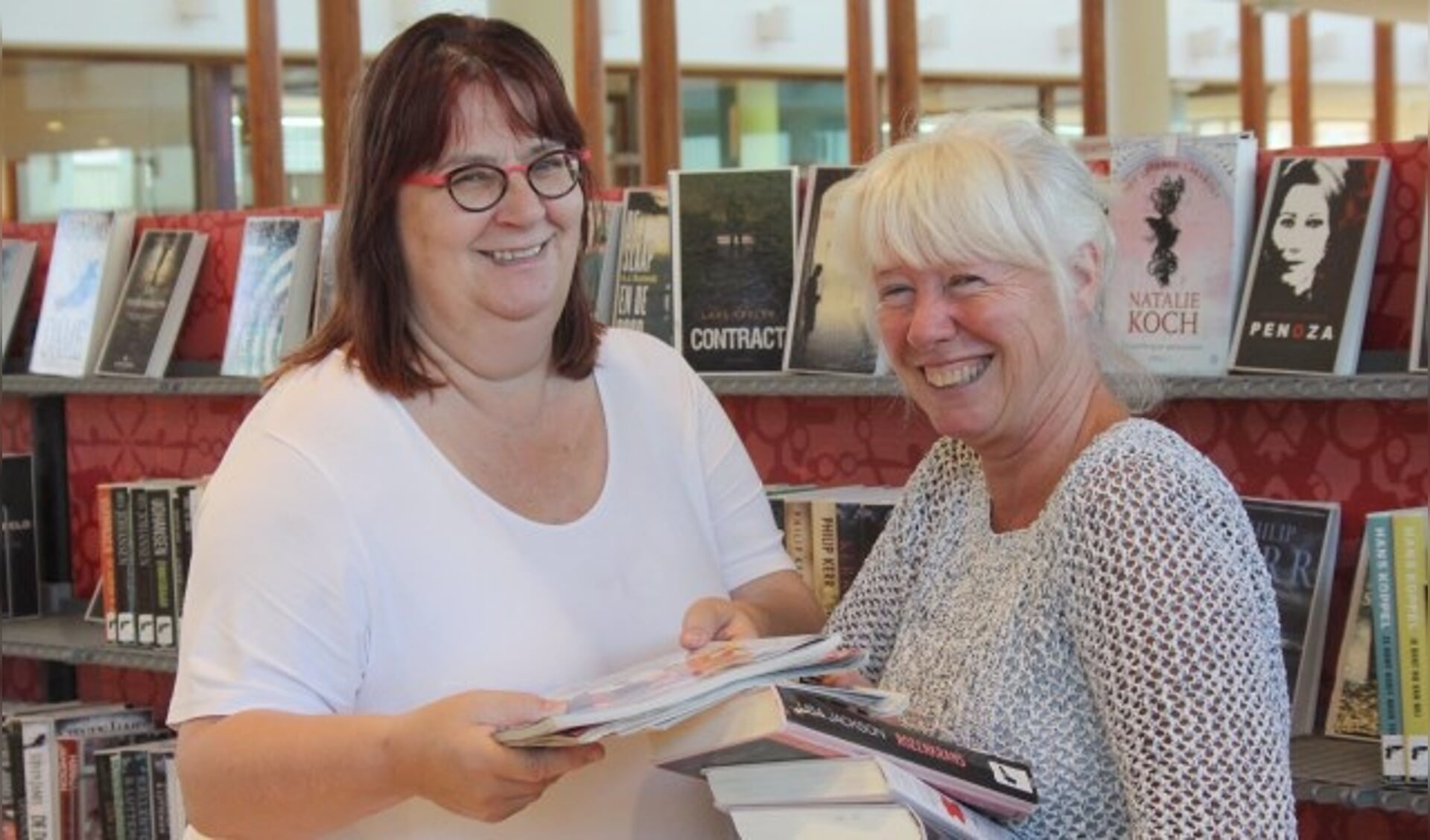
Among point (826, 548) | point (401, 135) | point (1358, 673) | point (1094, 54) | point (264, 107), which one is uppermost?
point (1094, 54)

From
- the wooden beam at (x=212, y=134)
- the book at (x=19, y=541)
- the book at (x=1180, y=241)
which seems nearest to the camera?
the book at (x=1180, y=241)

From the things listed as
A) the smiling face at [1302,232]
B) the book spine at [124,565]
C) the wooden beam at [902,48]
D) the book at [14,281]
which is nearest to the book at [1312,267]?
the smiling face at [1302,232]

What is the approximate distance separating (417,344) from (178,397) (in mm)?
3176

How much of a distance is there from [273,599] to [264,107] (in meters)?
5.18

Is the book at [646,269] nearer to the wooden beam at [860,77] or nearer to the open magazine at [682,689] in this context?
the open magazine at [682,689]

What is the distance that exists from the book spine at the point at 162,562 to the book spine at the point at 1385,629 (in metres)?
2.60

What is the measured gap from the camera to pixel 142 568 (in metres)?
4.64

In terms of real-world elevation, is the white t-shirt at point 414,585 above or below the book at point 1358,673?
above

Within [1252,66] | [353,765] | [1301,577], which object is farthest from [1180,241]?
[1252,66]

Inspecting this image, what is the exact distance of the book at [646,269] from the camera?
159 inches

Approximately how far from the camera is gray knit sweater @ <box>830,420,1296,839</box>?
1.78 m

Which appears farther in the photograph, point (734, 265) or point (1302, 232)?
point (734, 265)

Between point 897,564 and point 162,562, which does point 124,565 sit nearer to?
point 162,562

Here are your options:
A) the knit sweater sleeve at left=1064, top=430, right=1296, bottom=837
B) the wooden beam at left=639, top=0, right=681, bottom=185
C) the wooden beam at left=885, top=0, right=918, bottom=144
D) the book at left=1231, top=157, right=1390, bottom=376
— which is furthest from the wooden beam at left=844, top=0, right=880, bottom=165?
the knit sweater sleeve at left=1064, top=430, right=1296, bottom=837
